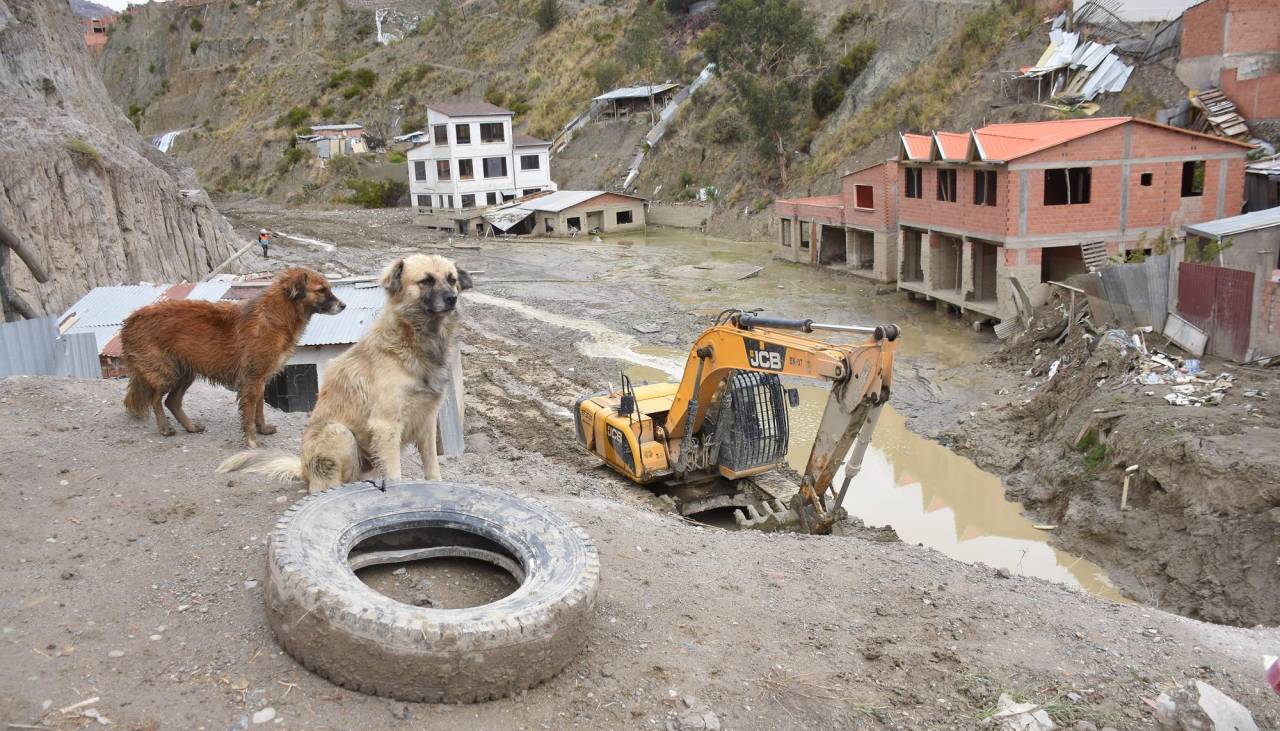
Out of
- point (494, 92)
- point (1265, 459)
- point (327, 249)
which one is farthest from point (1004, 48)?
point (494, 92)

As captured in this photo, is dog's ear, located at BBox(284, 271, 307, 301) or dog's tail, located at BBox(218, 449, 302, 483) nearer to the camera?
dog's tail, located at BBox(218, 449, 302, 483)

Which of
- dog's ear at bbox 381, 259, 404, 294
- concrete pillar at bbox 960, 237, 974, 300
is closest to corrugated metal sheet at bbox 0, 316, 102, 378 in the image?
Result: dog's ear at bbox 381, 259, 404, 294

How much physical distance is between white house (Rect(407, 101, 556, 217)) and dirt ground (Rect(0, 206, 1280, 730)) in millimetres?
47526

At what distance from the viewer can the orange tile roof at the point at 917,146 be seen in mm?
28445

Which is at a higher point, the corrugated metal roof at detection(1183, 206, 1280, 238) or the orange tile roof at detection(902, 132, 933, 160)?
the orange tile roof at detection(902, 132, 933, 160)

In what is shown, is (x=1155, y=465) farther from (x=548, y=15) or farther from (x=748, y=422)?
A: (x=548, y=15)

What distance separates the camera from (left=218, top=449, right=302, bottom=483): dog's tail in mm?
7906

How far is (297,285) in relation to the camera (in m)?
9.01

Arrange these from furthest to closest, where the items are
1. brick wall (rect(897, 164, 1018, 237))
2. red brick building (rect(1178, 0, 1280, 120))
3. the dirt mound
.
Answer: red brick building (rect(1178, 0, 1280, 120)) < brick wall (rect(897, 164, 1018, 237)) < the dirt mound

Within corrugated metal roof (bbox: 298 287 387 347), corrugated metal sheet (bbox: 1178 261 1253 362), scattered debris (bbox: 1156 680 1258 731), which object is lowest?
scattered debris (bbox: 1156 680 1258 731)

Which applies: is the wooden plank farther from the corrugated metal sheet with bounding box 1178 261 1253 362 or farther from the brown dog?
the corrugated metal sheet with bounding box 1178 261 1253 362

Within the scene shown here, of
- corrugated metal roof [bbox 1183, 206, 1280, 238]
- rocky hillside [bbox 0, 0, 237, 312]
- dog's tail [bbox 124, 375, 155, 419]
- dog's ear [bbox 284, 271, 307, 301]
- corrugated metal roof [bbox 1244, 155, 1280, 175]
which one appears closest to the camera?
dog's ear [bbox 284, 271, 307, 301]

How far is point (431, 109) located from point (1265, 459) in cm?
5140

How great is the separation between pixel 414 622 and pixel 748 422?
304 inches
